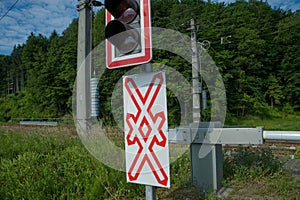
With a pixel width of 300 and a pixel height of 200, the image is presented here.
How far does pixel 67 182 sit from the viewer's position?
338cm

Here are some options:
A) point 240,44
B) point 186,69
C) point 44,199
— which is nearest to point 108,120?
point 44,199

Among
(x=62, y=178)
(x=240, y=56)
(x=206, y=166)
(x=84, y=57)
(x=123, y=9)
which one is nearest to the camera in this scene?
(x=123, y=9)

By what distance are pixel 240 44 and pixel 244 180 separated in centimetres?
2677

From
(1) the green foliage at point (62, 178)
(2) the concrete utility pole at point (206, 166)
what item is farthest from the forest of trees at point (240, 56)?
(2) the concrete utility pole at point (206, 166)

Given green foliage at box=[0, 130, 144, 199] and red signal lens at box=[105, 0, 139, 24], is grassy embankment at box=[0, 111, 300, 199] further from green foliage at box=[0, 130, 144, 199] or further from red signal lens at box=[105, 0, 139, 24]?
red signal lens at box=[105, 0, 139, 24]

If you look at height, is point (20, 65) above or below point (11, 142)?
above

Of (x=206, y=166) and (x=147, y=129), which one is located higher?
(x=147, y=129)

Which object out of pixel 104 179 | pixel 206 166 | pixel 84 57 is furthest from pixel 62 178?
pixel 84 57

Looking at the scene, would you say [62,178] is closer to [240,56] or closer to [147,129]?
[147,129]

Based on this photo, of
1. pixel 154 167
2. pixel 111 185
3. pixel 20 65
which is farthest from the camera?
pixel 20 65

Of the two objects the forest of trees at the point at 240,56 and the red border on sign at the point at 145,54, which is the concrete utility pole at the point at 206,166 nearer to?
the red border on sign at the point at 145,54

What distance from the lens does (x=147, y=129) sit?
2047mm

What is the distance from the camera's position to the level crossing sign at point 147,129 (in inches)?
77.9

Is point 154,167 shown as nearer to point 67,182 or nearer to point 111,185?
point 111,185
